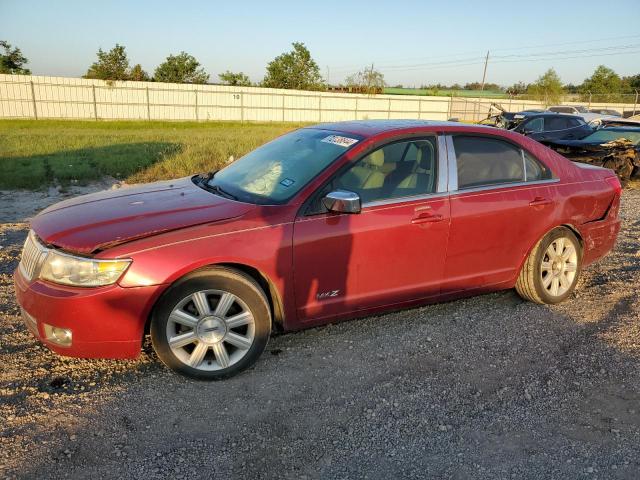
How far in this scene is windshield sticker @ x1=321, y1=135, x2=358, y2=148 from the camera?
409 cm

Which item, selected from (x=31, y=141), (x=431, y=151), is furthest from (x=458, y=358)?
(x=31, y=141)

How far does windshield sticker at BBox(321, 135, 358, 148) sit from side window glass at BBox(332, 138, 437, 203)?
0.59ft

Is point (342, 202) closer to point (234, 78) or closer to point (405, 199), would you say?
point (405, 199)

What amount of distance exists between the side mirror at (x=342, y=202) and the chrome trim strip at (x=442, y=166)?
0.89 m

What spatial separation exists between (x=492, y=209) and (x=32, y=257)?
3.36 m

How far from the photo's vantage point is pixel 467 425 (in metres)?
3.12

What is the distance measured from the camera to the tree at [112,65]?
137 ft

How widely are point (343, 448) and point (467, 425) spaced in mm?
764

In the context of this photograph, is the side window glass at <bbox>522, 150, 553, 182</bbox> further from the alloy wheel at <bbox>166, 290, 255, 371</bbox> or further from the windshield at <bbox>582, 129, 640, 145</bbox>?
the windshield at <bbox>582, 129, 640, 145</bbox>

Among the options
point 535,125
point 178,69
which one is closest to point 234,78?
point 178,69

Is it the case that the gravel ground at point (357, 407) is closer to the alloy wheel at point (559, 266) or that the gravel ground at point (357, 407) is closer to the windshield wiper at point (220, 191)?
the alloy wheel at point (559, 266)

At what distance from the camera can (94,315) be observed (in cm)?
320

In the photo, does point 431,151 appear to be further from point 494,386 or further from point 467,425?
point 467,425

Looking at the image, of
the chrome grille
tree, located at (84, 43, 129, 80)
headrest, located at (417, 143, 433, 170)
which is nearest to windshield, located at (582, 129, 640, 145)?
headrest, located at (417, 143, 433, 170)
